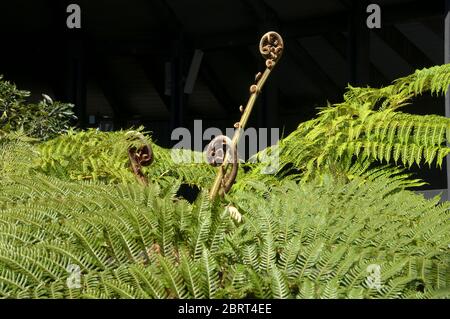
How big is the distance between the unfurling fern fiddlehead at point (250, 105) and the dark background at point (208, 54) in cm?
808

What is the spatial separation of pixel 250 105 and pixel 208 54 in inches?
488

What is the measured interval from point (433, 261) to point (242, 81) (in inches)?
510

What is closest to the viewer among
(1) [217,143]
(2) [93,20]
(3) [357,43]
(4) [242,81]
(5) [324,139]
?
(1) [217,143]

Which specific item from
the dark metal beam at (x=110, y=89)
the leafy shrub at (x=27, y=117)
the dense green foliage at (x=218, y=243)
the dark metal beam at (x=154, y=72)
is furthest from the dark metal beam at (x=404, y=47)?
the dense green foliage at (x=218, y=243)

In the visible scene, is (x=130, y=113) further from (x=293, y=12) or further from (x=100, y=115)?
(x=293, y=12)

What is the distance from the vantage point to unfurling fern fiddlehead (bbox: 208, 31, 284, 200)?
1.49 m

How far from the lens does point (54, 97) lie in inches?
556

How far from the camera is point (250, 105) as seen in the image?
1.55 metres

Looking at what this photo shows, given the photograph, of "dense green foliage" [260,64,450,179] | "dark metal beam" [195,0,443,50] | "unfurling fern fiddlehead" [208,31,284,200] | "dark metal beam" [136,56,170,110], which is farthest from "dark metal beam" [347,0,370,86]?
"unfurling fern fiddlehead" [208,31,284,200]

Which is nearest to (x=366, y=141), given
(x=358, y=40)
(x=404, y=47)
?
(x=358, y=40)

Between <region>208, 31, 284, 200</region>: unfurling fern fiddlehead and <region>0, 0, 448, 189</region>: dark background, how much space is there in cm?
808

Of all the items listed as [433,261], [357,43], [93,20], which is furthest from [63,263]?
[93,20]

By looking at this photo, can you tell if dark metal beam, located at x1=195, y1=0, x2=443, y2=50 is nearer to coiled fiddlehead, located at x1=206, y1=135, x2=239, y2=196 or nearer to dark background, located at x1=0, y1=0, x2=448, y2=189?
dark background, located at x1=0, y1=0, x2=448, y2=189

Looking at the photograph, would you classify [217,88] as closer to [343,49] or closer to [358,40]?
[343,49]
